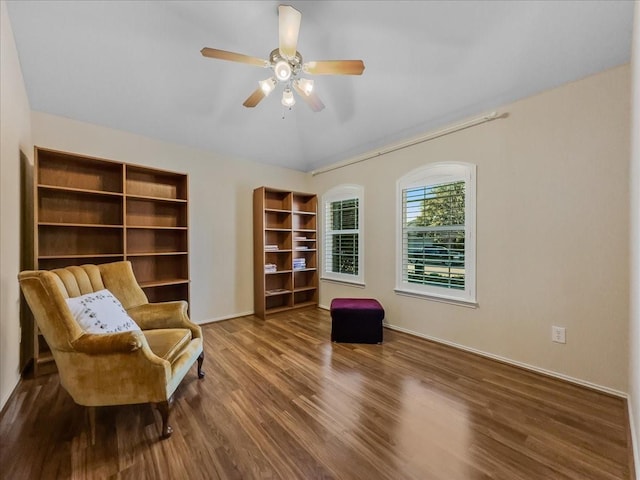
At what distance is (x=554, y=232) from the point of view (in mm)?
2174

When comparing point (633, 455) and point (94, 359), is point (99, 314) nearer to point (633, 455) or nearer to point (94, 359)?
point (94, 359)

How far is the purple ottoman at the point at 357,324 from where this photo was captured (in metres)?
2.88

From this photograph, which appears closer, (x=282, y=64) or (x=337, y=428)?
(x=337, y=428)

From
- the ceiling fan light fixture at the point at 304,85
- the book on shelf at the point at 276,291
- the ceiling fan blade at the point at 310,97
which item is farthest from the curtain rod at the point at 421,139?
the book on shelf at the point at 276,291

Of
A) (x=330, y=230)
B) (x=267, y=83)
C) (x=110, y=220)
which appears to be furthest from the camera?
(x=330, y=230)

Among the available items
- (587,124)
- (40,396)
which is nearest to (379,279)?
(587,124)

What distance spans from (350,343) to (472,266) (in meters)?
1.55

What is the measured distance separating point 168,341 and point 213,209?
217 cm

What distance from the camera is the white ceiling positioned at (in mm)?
1877

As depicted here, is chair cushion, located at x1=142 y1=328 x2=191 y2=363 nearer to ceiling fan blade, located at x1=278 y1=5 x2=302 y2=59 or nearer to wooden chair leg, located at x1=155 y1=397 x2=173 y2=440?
wooden chair leg, located at x1=155 y1=397 x2=173 y2=440

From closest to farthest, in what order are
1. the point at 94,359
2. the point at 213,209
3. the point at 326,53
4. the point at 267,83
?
the point at 94,359, the point at 267,83, the point at 326,53, the point at 213,209

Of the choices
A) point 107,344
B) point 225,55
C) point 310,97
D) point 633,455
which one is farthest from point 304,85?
point 633,455

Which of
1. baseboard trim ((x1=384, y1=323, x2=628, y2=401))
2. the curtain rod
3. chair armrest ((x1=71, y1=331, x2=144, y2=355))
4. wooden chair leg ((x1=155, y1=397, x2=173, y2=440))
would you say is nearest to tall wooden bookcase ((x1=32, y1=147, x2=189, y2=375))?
chair armrest ((x1=71, y1=331, x2=144, y2=355))

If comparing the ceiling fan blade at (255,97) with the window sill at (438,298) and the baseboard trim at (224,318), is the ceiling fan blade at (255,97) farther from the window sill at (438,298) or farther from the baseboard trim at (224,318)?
the baseboard trim at (224,318)
